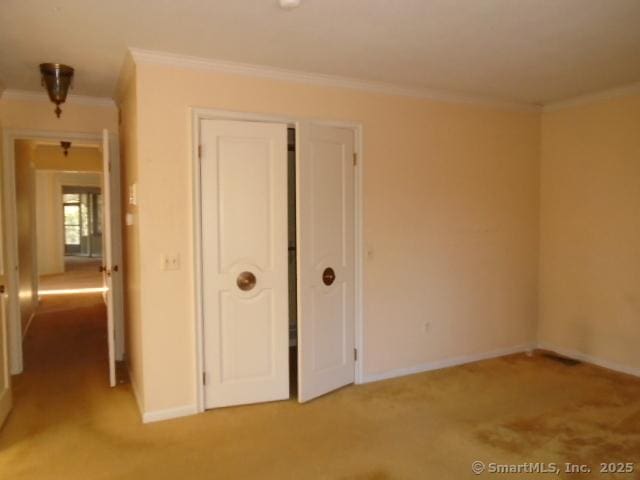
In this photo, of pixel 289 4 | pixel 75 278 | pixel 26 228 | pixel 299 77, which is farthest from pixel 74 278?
pixel 289 4

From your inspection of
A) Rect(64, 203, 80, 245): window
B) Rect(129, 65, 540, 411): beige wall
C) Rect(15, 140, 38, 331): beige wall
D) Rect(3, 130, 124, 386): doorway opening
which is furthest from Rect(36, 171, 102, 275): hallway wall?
Rect(129, 65, 540, 411): beige wall

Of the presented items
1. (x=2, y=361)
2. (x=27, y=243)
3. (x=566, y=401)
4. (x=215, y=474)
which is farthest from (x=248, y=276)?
(x=27, y=243)

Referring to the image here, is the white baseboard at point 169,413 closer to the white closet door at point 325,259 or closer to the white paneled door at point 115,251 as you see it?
the white closet door at point 325,259

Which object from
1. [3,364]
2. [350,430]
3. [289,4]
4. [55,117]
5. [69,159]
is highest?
[69,159]

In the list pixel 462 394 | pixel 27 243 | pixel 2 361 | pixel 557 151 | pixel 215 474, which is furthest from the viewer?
pixel 27 243

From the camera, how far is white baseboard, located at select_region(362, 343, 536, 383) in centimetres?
387

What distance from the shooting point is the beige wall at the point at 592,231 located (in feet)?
13.0

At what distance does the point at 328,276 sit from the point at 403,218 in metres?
0.88

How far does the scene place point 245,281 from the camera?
130 inches

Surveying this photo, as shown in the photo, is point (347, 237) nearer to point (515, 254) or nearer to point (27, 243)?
point (515, 254)

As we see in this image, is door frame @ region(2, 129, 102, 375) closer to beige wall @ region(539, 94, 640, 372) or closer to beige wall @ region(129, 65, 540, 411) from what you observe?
beige wall @ region(129, 65, 540, 411)

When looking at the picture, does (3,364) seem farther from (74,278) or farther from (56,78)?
(74,278)

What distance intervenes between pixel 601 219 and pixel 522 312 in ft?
3.75

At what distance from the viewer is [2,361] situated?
3.08 metres
